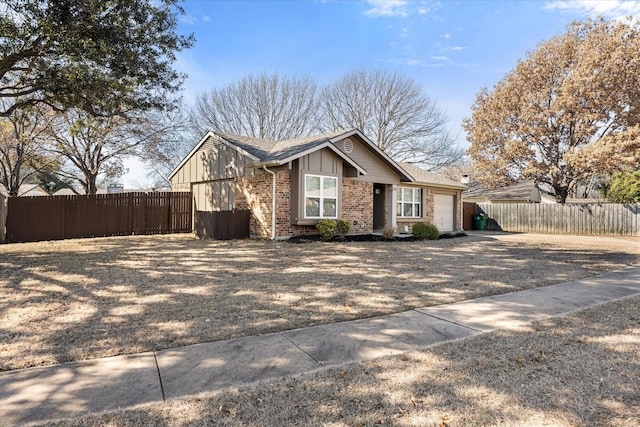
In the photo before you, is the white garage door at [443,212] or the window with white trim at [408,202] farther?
the white garage door at [443,212]

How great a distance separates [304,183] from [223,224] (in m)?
3.35

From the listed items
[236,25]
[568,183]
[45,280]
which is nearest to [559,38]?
[568,183]

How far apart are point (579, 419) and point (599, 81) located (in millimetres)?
22574

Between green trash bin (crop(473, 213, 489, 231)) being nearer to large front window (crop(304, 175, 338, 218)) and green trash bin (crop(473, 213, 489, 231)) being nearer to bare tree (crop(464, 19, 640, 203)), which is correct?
bare tree (crop(464, 19, 640, 203))

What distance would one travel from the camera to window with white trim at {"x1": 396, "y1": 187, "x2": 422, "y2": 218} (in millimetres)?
18531

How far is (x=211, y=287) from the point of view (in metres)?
6.32

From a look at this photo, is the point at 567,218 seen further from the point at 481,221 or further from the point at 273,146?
the point at 273,146

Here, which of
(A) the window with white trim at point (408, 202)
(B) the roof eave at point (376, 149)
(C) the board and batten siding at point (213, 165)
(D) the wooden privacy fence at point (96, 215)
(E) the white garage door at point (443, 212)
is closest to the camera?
(D) the wooden privacy fence at point (96, 215)

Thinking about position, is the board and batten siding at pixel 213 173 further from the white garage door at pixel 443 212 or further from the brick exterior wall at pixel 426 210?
the white garage door at pixel 443 212

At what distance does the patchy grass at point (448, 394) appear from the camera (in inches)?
98.4

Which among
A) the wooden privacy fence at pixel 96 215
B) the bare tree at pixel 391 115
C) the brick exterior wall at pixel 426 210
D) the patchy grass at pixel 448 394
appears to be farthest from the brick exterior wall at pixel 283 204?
the bare tree at pixel 391 115

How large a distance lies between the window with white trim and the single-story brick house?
51 mm

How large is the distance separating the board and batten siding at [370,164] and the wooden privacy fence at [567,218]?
10760mm

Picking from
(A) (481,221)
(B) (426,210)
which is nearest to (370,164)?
(B) (426,210)
